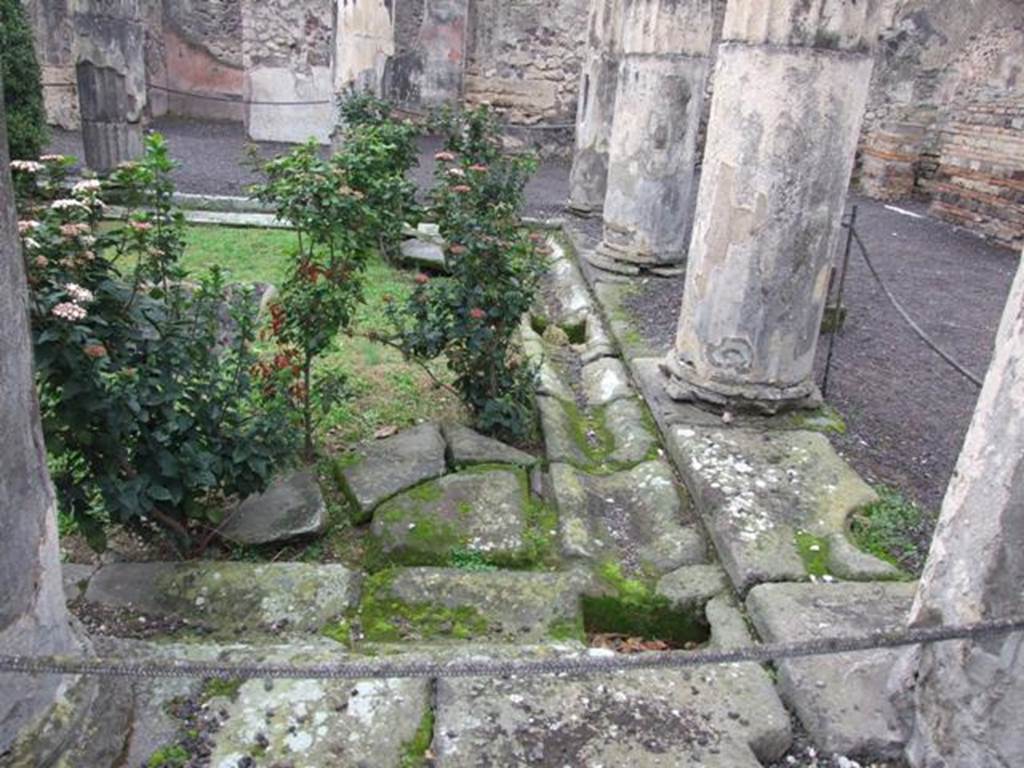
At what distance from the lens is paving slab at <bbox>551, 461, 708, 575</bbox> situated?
3637 millimetres

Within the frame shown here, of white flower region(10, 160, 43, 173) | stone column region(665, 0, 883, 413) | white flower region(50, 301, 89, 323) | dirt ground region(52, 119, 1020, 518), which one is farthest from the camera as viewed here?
dirt ground region(52, 119, 1020, 518)

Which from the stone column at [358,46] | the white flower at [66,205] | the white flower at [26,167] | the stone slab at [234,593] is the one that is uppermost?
the stone column at [358,46]

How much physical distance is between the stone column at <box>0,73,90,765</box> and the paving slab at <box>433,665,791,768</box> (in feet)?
3.14

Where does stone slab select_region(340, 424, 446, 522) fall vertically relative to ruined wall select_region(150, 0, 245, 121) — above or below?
below

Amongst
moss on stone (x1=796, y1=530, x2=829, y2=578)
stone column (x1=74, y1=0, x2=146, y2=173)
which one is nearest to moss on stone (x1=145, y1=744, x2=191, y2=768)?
moss on stone (x1=796, y1=530, x2=829, y2=578)

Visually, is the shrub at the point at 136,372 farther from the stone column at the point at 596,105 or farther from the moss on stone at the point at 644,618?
the stone column at the point at 596,105

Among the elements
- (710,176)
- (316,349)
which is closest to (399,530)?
(316,349)

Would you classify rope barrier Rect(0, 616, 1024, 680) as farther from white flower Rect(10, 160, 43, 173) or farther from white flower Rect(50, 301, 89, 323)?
white flower Rect(10, 160, 43, 173)

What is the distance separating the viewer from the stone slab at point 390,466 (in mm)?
3809

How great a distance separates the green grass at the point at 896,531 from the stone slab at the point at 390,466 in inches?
71.3

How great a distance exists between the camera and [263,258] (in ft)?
25.5

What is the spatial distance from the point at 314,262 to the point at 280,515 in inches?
45.2

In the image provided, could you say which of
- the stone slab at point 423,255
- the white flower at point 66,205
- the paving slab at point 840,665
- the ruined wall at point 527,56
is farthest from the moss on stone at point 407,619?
the ruined wall at point 527,56

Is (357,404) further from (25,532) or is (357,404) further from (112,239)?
(25,532)
